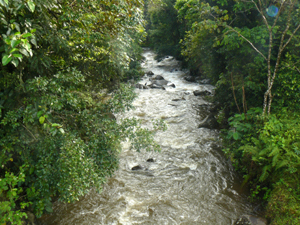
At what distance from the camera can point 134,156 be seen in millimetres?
8336

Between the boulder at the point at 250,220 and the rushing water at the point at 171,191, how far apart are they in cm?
22

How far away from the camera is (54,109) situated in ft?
13.8

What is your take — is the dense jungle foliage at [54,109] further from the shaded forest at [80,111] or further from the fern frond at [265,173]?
the fern frond at [265,173]

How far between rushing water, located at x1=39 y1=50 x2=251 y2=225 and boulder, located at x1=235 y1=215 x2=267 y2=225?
0.22 meters

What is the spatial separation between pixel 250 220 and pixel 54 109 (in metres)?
5.08

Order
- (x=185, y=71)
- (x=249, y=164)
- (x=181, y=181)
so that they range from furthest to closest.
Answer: (x=185, y=71)
(x=181, y=181)
(x=249, y=164)

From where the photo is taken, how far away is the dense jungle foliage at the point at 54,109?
132 inches

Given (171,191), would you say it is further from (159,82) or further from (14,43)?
(159,82)

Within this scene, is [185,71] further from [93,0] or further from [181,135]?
[93,0]

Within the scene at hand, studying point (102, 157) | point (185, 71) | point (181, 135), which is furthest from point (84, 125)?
point (185, 71)

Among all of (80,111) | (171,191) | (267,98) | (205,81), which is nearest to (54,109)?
(80,111)

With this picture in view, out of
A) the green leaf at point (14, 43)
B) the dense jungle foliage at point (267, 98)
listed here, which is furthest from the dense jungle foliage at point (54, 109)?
the dense jungle foliage at point (267, 98)

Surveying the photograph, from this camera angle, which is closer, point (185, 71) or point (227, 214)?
point (227, 214)

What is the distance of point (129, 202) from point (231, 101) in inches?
244
